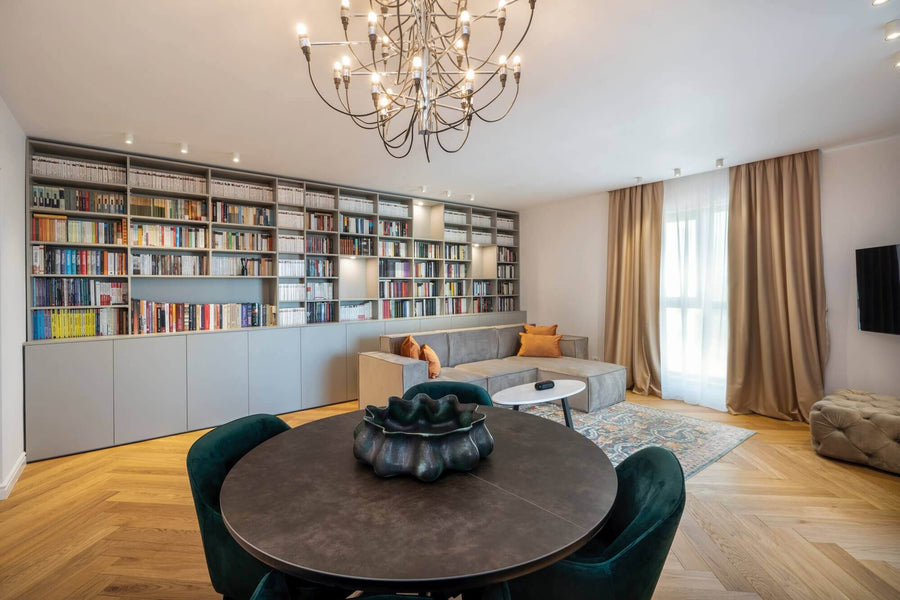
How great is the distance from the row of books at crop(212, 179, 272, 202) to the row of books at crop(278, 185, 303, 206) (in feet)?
0.38

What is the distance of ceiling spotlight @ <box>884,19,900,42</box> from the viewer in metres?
1.95

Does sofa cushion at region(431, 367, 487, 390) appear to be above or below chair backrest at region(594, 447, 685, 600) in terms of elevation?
below

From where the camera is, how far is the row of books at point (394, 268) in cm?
532

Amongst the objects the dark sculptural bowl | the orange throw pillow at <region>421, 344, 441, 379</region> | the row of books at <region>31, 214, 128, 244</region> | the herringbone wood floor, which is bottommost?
the herringbone wood floor

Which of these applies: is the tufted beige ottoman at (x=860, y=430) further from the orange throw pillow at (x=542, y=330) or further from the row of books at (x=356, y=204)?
the row of books at (x=356, y=204)

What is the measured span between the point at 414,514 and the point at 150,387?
139 inches

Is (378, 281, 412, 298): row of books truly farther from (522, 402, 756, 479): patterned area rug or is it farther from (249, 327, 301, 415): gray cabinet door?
(522, 402, 756, 479): patterned area rug

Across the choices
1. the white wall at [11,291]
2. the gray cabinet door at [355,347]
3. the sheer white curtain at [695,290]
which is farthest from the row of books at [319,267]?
the sheer white curtain at [695,290]

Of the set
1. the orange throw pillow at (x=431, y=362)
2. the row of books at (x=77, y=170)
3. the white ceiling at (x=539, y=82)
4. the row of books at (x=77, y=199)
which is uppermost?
the white ceiling at (x=539, y=82)

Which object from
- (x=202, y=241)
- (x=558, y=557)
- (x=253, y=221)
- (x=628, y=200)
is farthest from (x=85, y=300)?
(x=628, y=200)

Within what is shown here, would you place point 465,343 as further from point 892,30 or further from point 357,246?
point 892,30

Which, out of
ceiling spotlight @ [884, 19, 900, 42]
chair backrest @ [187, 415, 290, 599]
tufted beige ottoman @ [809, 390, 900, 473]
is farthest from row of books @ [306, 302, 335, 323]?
ceiling spotlight @ [884, 19, 900, 42]

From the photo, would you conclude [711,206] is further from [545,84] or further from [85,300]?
[85,300]

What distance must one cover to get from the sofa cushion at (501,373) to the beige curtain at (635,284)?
1412mm
